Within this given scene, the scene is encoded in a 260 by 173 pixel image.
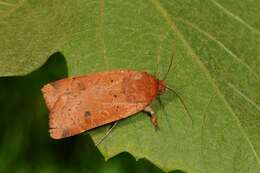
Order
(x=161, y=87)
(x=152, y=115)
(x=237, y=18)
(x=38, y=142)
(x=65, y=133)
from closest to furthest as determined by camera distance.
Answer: (x=237, y=18), (x=152, y=115), (x=161, y=87), (x=65, y=133), (x=38, y=142)

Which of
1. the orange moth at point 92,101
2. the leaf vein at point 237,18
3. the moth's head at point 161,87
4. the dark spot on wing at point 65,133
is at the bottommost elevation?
the dark spot on wing at point 65,133

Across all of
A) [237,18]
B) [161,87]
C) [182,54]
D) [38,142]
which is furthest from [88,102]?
[38,142]

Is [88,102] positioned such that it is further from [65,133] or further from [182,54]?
[182,54]

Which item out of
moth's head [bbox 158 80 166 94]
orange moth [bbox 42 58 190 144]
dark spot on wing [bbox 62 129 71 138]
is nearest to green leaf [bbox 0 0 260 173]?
moth's head [bbox 158 80 166 94]

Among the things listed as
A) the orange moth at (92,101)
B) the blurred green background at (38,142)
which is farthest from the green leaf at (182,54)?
the blurred green background at (38,142)

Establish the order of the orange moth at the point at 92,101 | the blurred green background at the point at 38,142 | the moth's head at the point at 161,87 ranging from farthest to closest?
1. the blurred green background at the point at 38,142
2. the orange moth at the point at 92,101
3. the moth's head at the point at 161,87

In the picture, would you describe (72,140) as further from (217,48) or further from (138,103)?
(217,48)

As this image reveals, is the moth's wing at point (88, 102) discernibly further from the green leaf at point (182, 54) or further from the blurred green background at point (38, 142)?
the blurred green background at point (38, 142)
